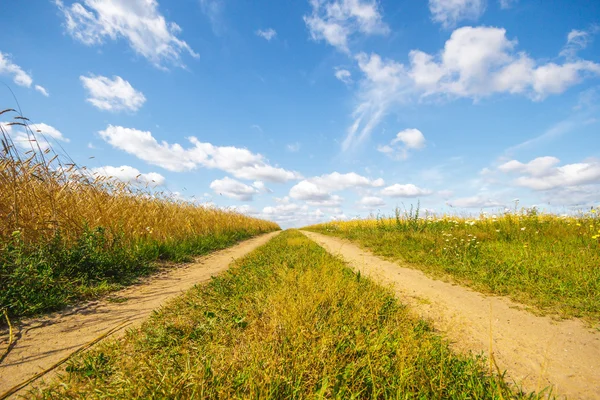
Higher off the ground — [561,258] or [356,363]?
[561,258]

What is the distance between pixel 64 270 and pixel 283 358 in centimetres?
443

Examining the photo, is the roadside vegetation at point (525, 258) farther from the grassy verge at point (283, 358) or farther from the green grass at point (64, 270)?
the green grass at point (64, 270)

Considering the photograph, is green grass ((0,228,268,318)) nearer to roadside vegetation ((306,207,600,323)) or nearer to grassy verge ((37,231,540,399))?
grassy verge ((37,231,540,399))

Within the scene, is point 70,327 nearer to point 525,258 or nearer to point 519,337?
point 519,337

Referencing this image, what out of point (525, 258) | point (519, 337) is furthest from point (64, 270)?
point (525, 258)

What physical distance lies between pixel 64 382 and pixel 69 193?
5.90 meters

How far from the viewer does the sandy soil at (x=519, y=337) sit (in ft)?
7.74

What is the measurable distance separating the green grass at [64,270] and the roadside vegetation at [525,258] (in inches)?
255

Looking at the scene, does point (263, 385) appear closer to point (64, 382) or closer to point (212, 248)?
point (64, 382)

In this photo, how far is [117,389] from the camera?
1.79 meters

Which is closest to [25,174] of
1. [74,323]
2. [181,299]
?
[74,323]

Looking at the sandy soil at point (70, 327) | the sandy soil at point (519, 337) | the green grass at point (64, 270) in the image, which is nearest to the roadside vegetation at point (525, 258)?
the sandy soil at point (519, 337)

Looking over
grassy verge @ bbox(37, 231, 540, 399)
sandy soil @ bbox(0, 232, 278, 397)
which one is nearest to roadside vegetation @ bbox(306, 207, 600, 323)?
grassy verge @ bbox(37, 231, 540, 399)

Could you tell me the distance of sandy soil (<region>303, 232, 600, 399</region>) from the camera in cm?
236
